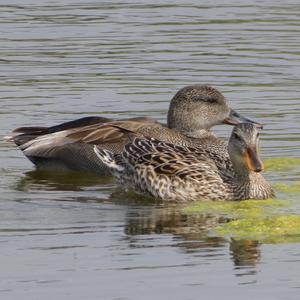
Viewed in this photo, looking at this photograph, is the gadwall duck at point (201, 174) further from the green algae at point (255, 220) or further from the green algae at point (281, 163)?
the green algae at point (281, 163)

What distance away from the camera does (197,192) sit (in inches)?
596

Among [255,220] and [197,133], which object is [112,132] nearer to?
[197,133]

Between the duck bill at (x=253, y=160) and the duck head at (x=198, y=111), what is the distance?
257 cm

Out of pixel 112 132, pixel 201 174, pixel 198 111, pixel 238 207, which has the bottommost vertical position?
pixel 238 207

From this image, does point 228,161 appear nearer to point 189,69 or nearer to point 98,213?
point 98,213

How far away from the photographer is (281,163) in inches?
678

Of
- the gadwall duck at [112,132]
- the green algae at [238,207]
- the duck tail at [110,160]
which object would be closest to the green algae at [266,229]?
the green algae at [238,207]

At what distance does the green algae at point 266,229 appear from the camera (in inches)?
526

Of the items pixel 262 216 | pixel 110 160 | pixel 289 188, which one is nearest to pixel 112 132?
pixel 110 160

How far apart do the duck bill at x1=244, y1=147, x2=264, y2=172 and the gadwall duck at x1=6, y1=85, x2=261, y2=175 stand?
225 centimetres

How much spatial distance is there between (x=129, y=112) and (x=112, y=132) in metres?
2.52

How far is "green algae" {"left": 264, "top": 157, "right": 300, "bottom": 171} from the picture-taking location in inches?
672

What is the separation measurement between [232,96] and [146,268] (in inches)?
360

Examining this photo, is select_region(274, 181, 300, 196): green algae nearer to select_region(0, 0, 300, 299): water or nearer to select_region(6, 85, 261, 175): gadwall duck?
select_region(0, 0, 300, 299): water
